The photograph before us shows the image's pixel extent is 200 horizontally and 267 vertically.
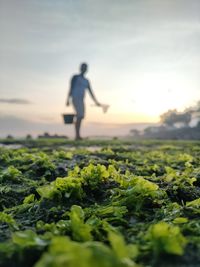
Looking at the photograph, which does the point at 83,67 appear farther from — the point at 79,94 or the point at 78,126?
the point at 78,126

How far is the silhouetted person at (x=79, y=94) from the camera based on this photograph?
19031mm

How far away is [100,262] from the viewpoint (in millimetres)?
1911

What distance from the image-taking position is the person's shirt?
19.0 metres

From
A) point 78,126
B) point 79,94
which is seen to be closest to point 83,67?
point 79,94

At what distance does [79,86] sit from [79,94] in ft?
1.08

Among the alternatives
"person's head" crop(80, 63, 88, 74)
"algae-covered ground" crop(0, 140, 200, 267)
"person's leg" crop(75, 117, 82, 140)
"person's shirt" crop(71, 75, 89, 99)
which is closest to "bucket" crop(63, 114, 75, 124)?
"person's leg" crop(75, 117, 82, 140)

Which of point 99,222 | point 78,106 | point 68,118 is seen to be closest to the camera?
point 99,222

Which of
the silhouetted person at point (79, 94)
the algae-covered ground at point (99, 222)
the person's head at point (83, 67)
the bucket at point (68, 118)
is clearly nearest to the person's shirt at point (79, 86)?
the silhouetted person at point (79, 94)

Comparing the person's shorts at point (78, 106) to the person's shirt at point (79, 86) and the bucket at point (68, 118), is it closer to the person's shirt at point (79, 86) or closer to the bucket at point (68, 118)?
the person's shirt at point (79, 86)

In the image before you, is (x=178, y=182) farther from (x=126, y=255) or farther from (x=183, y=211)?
(x=126, y=255)

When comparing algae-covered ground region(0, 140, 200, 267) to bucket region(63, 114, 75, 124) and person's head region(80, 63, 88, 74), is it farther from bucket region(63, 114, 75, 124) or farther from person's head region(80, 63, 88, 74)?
bucket region(63, 114, 75, 124)

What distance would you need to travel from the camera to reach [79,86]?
1909cm

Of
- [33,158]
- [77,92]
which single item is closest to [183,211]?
[33,158]

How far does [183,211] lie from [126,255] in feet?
4.85
